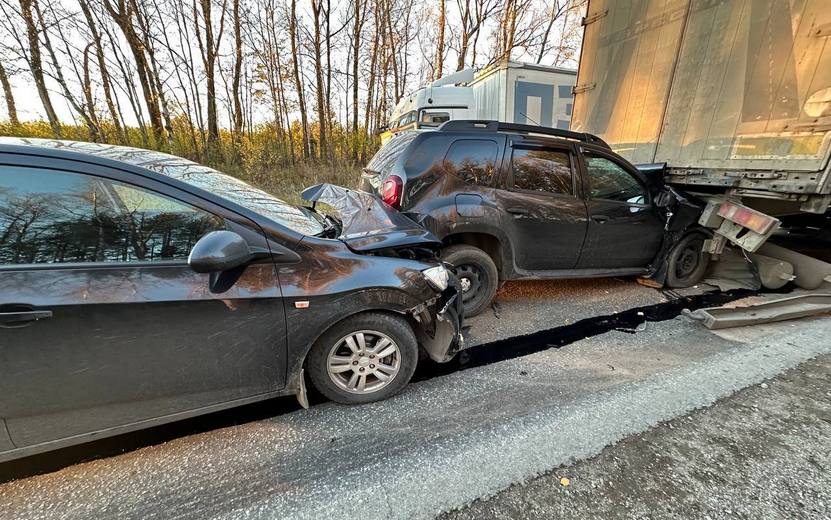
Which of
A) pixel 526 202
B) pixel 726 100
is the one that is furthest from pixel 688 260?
pixel 526 202

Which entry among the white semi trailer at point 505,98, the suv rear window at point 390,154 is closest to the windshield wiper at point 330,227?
the suv rear window at point 390,154

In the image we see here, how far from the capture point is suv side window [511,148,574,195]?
3576 mm

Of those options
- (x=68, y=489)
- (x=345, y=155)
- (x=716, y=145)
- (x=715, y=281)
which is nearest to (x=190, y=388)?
(x=68, y=489)

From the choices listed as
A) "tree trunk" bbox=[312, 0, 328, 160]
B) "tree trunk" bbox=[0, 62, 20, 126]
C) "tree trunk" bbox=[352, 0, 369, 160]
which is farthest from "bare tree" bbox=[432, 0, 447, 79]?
"tree trunk" bbox=[0, 62, 20, 126]

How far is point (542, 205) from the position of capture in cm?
362

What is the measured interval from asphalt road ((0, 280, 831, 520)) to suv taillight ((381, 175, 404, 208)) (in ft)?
5.38

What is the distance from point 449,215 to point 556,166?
1.36m

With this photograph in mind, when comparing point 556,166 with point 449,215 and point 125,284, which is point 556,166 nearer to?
point 449,215

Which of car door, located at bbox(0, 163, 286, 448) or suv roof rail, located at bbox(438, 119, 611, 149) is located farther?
suv roof rail, located at bbox(438, 119, 611, 149)

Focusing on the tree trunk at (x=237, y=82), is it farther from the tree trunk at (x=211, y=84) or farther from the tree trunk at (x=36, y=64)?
the tree trunk at (x=36, y=64)

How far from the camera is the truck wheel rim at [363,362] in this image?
7.32 feet

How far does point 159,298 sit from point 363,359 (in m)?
1.18

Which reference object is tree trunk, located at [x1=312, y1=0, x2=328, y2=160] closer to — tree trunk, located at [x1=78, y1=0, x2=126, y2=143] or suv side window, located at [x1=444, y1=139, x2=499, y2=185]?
tree trunk, located at [x1=78, y1=0, x2=126, y2=143]

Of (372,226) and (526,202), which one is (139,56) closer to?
(372,226)
